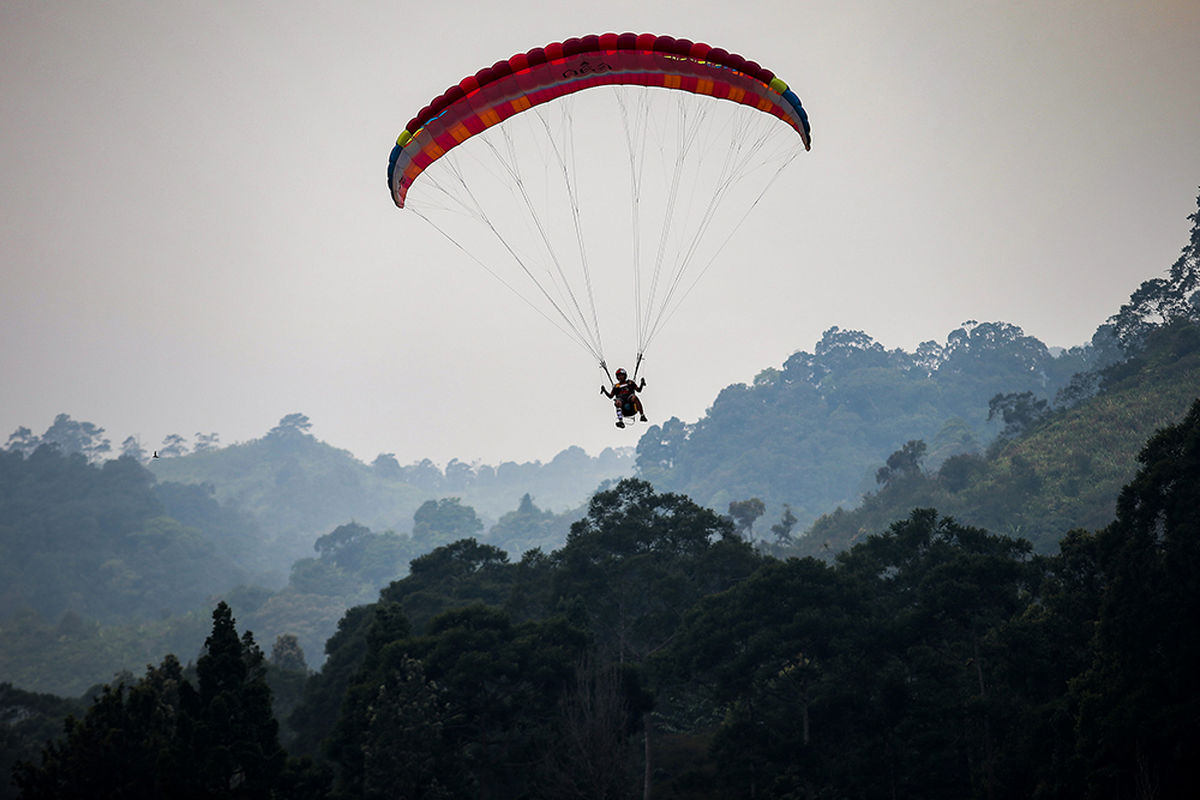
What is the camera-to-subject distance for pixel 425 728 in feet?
81.0

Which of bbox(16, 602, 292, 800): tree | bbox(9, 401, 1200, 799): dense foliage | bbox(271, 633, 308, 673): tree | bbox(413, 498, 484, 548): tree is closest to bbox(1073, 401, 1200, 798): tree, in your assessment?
bbox(9, 401, 1200, 799): dense foliage

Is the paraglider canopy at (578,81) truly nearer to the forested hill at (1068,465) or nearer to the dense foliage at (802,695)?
the dense foliage at (802,695)

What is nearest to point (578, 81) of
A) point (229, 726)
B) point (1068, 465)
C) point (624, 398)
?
point (624, 398)

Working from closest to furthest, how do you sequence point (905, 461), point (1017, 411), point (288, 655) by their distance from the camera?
point (288, 655) → point (905, 461) → point (1017, 411)

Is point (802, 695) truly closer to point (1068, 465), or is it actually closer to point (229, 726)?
point (229, 726)

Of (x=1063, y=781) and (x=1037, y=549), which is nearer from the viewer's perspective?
(x=1063, y=781)

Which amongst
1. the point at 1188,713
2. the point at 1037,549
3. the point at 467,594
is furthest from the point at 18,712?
the point at 1037,549

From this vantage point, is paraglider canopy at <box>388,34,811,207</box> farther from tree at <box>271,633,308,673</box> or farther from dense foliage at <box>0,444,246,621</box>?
dense foliage at <box>0,444,246,621</box>

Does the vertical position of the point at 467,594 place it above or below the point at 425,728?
above

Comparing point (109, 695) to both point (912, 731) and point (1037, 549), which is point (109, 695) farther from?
point (1037, 549)

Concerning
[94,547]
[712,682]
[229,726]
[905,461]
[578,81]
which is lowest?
[712,682]

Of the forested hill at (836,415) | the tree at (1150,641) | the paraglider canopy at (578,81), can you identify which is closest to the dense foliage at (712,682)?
the tree at (1150,641)

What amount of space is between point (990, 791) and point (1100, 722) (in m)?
4.46

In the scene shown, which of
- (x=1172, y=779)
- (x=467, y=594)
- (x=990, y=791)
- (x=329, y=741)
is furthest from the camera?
(x=467, y=594)
